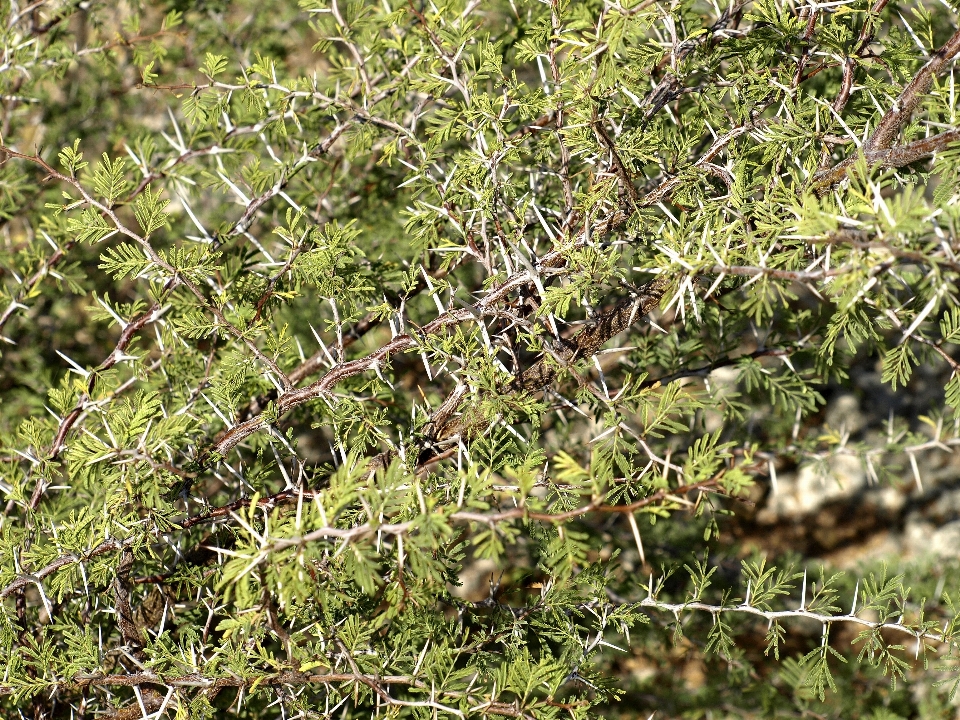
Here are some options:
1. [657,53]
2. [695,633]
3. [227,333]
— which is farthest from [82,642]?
[695,633]

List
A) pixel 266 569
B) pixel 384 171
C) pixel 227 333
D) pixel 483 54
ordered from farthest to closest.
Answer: pixel 384 171
pixel 227 333
pixel 483 54
pixel 266 569

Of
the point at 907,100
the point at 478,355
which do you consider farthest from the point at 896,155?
the point at 478,355

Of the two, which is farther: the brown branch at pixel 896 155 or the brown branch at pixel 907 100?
the brown branch at pixel 907 100

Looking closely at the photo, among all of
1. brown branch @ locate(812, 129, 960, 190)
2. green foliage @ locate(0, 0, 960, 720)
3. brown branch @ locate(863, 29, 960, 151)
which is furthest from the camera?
brown branch @ locate(863, 29, 960, 151)

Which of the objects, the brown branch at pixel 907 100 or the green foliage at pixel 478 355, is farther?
the brown branch at pixel 907 100

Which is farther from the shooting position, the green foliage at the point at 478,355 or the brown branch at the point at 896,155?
the brown branch at the point at 896,155

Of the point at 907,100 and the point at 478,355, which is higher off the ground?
the point at 907,100

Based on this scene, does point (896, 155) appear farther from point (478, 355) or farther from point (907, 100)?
point (478, 355)

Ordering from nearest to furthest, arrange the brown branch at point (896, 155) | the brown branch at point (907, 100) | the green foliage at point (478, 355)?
1. the green foliage at point (478, 355)
2. the brown branch at point (896, 155)
3. the brown branch at point (907, 100)

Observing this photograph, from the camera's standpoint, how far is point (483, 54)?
5.00ft

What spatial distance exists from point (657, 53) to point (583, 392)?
59cm

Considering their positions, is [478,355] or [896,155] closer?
[896,155]

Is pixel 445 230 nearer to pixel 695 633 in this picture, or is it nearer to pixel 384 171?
pixel 384 171

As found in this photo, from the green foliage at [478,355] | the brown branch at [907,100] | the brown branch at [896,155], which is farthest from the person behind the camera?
the brown branch at [907,100]
